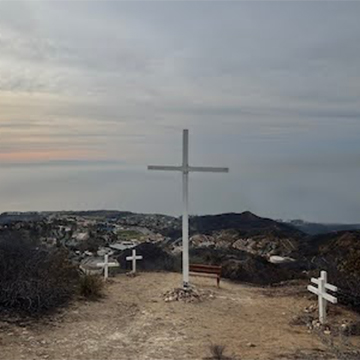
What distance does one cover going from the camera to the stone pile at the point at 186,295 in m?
11.7

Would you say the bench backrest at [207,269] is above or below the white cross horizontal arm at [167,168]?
below

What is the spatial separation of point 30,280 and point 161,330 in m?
2.72

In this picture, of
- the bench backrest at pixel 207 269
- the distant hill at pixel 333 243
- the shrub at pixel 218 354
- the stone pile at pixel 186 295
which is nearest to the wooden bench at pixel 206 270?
the bench backrest at pixel 207 269

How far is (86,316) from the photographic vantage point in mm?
10039

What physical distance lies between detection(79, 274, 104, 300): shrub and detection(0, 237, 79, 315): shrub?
0.19 metres

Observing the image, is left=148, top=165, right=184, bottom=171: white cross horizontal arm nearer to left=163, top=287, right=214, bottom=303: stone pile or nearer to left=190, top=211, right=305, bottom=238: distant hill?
left=163, top=287, right=214, bottom=303: stone pile

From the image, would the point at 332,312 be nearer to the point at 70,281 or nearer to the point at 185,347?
the point at 185,347

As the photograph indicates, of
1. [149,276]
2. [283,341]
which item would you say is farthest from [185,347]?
[149,276]

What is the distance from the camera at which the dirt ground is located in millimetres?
8039

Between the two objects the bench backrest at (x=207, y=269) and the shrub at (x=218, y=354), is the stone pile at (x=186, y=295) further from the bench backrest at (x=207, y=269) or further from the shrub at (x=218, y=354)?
the shrub at (x=218, y=354)

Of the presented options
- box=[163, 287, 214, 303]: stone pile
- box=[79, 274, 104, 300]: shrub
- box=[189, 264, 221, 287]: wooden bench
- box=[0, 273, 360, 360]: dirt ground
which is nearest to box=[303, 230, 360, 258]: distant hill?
box=[189, 264, 221, 287]: wooden bench

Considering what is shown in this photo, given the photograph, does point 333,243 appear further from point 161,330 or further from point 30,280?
point 30,280

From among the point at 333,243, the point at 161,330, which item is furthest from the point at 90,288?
the point at 333,243

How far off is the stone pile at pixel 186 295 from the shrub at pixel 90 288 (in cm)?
151
